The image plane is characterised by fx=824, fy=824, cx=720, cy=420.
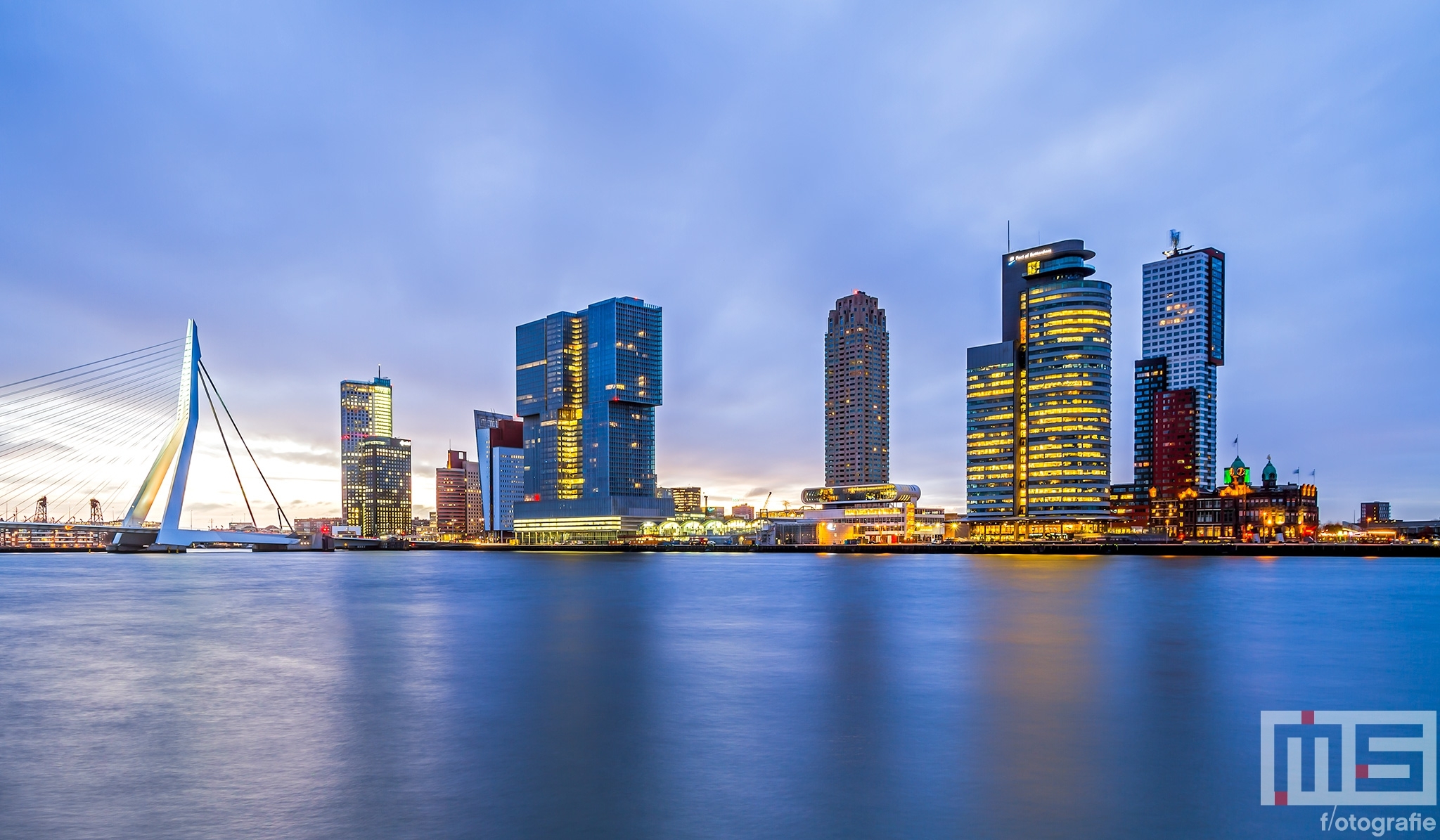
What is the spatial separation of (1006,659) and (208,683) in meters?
28.5

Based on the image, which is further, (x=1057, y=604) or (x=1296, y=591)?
(x=1296, y=591)

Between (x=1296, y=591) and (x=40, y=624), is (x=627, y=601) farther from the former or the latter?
(x=1296, y=591)

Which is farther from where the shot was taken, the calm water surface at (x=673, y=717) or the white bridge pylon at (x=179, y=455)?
the white bridge pylon at (x=179, y=455)

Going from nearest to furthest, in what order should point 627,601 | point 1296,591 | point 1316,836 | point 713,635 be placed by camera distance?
1. point 1316,836
2. point 713,635
3. point 627,601
4. point 1296,591

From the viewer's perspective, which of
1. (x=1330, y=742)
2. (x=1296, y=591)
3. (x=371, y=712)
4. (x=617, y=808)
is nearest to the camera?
(x=617, y=808)

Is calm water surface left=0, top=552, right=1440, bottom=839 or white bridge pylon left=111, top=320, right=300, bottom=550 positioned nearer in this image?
calm water surface left=0, top=552, right=1440, bottom=839

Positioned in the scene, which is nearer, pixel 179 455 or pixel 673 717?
pixel 673 717

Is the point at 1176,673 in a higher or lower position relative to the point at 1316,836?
lower

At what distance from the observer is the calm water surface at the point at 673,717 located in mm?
14164

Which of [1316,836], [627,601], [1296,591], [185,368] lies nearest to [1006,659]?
[1316,836]

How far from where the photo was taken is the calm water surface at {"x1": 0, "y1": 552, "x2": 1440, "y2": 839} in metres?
14.2

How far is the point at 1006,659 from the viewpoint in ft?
106

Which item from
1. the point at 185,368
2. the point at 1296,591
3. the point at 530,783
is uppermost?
the point at 185,368

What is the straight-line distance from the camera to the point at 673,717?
21703mm
